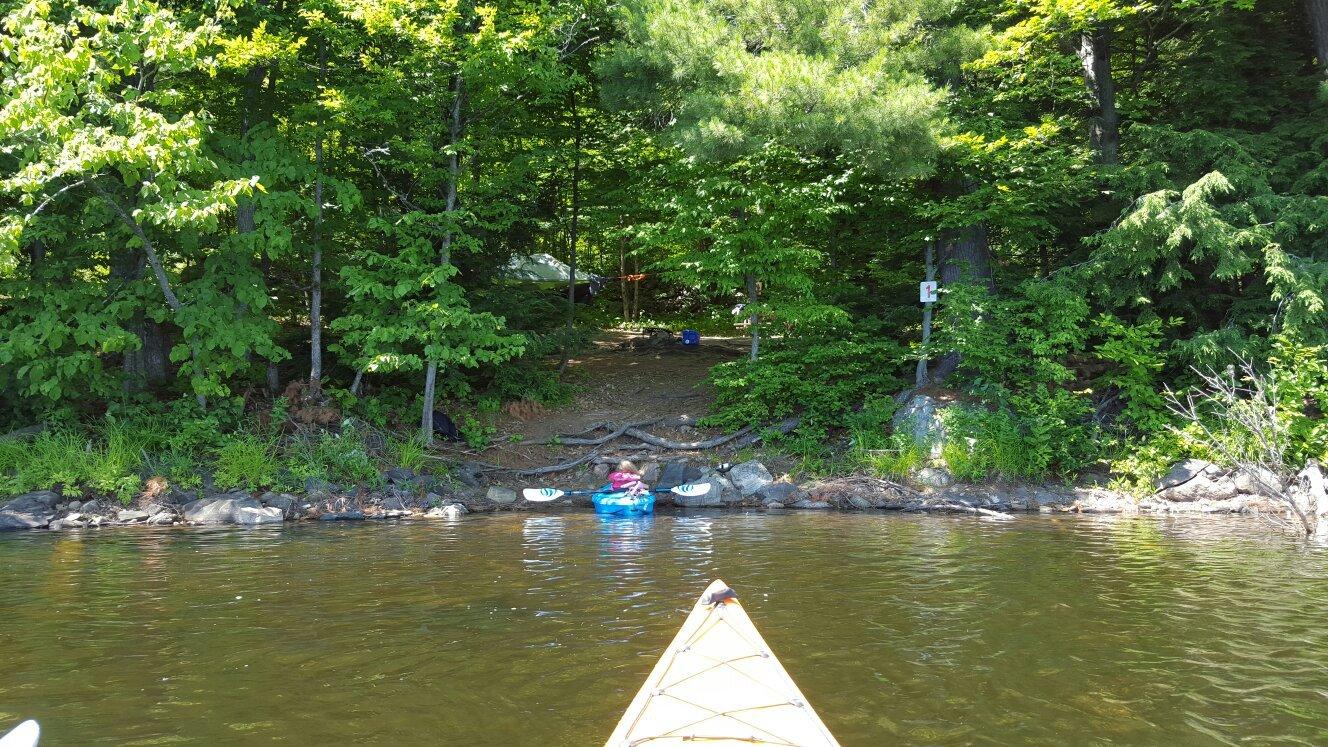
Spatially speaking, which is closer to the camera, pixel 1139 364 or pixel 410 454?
pixel 1139 364

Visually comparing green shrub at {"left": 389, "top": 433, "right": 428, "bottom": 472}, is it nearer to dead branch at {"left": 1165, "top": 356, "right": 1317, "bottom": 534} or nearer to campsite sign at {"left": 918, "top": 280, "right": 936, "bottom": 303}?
campsite sign at {"left": 918, "top": 280, "right": 936, "bottom": 303}

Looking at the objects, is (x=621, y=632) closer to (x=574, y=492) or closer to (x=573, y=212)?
(x=574, y=492)

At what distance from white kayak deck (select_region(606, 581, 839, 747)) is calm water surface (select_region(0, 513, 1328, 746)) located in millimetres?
642

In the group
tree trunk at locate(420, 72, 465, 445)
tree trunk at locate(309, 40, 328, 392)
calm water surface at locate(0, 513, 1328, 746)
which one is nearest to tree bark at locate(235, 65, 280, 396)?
tree trunk at locate(309, 40, 328, 392)

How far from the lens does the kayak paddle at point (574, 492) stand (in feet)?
41.8

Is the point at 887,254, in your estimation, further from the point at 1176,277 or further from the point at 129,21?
the point at 129,21

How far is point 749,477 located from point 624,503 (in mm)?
2208

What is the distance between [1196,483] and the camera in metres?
12.4

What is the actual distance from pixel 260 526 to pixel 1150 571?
10040 millimetres

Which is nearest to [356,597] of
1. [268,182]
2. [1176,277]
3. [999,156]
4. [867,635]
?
[867,635]

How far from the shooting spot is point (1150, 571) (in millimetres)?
8266

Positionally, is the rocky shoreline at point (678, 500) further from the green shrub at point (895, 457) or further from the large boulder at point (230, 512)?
the green shrub at point (895, 457)

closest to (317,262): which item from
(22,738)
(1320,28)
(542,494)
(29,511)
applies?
(29,511)

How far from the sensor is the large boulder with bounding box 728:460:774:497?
1336 centimetres
